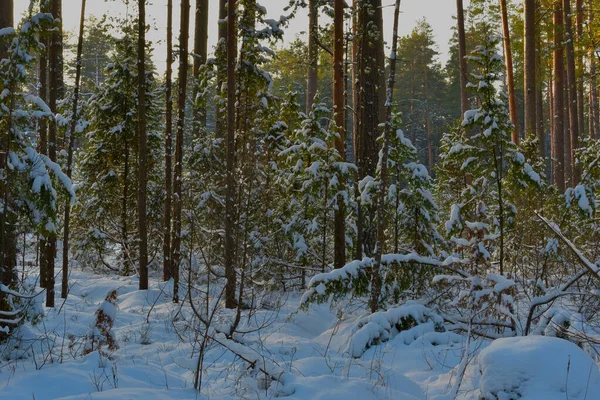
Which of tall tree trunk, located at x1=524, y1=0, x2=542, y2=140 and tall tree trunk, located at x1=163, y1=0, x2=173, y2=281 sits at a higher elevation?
tall tree trunk, located at x1=524, y1=0, x2=542, y2=140

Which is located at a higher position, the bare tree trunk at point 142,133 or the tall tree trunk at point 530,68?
the tall tree trunk at point 530,68

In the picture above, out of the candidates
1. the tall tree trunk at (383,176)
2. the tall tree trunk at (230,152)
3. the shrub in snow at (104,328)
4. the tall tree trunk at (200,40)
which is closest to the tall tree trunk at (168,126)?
the tall tree trunk at (230,152)

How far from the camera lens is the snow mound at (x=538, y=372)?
12.0 ft

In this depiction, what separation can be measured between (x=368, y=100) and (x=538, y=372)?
6.46m

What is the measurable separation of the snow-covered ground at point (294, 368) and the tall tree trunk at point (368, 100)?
7.32 ft

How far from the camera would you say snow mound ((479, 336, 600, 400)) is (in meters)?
3.64

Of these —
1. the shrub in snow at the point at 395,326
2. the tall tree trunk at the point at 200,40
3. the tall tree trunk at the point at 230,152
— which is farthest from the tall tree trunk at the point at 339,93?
the tall tree trunk at the point at 200,40

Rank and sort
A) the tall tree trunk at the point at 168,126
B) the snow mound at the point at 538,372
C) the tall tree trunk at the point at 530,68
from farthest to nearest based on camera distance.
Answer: the tall tree trunk at the point at 530,68 → the tall tree trunk at the point at 168,126 → the snow mound at the point at 538,372

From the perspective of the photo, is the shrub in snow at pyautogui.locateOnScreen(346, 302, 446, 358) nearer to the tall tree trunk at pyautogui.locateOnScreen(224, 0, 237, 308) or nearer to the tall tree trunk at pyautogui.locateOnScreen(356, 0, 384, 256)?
the tall tree trunk at pyautogui.locateOnScreen(356, 0, 384, 256)

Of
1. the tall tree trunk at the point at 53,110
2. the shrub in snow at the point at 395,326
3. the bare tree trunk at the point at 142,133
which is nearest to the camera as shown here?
the shrub in snow at the point at 395,326

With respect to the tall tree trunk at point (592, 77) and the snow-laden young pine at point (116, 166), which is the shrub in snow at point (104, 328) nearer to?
the snow-laden young pine at point (116, 166)

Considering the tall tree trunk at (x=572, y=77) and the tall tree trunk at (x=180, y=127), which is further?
the tall tree trunk at (x=572, y=77)

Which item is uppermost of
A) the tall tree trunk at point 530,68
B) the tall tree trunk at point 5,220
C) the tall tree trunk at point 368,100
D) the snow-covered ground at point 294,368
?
the tall tree trunk at point 530,68

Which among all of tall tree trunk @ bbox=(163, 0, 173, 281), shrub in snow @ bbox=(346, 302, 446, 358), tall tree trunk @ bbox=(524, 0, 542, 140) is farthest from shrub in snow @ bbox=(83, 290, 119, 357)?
tall tree trunk @ bbox=(524, 0, 542, 140)
